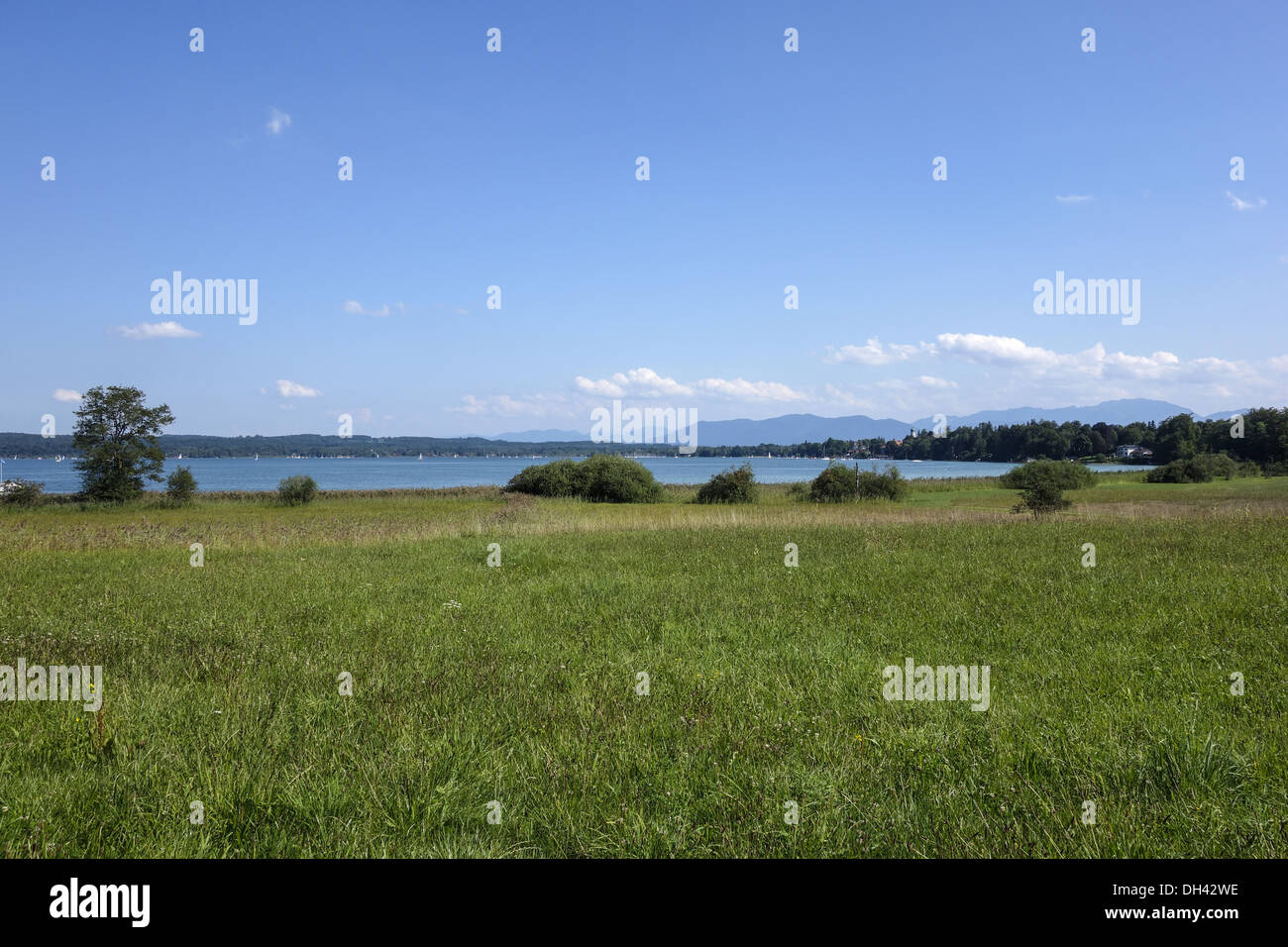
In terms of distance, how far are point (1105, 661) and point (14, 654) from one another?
44.6 feet

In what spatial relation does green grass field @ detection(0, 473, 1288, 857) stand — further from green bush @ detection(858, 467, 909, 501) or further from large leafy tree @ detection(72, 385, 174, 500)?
large leafy tree @ detection(72, 385, 174, 500)

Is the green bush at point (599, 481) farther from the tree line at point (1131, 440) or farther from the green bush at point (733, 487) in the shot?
the tree line at point (1131, 440)

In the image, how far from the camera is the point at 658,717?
6027 mm

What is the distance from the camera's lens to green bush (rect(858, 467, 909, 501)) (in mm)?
58406

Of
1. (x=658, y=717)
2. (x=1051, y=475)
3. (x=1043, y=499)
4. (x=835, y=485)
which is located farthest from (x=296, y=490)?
(x=658, y=717)

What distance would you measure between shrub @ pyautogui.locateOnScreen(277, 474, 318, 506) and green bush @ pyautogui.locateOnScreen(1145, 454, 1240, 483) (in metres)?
89.9

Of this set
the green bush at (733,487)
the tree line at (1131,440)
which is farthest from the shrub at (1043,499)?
the green bush at (733,487)

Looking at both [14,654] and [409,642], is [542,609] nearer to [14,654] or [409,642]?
[409,642]

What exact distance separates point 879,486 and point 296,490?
181ft

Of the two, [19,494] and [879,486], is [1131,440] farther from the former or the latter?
[19,494]

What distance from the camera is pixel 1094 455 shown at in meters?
126

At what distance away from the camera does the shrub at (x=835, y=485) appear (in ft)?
191

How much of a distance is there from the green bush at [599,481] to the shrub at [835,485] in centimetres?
1627

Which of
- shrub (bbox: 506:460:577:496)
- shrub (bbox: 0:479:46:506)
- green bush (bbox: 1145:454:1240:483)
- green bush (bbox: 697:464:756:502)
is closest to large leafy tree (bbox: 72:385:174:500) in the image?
shrub (bbox: 0:479:46:506)
